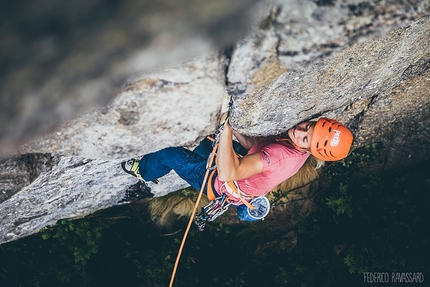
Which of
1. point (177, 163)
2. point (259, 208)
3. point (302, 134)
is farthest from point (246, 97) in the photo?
point (259, 208)

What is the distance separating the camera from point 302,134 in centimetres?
297

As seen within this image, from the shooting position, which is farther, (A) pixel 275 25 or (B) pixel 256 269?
(B) pixel 256 269

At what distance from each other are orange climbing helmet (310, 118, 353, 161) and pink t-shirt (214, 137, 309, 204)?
211 mm

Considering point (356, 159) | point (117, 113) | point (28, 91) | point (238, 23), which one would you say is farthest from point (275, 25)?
point (356, 159)

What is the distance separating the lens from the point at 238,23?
5.51ft

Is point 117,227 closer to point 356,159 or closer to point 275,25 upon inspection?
point 356,159

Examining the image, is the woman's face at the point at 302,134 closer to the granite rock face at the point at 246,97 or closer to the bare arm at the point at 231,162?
the granite rock face at the point at 246,97

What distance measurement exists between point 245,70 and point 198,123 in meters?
0.55

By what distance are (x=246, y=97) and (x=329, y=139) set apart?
3.09 feet

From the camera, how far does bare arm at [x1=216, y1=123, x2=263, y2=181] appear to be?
256 centimetres

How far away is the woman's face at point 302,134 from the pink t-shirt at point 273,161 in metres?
0.07

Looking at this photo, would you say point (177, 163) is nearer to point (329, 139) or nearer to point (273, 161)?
point (273, 161)

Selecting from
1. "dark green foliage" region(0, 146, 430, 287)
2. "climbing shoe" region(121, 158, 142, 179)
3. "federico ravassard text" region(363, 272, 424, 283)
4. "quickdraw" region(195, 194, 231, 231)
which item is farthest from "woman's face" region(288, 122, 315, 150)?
"federico ravassard text" region(363, 272, 424, 283)

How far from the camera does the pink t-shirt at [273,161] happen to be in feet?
9.38
